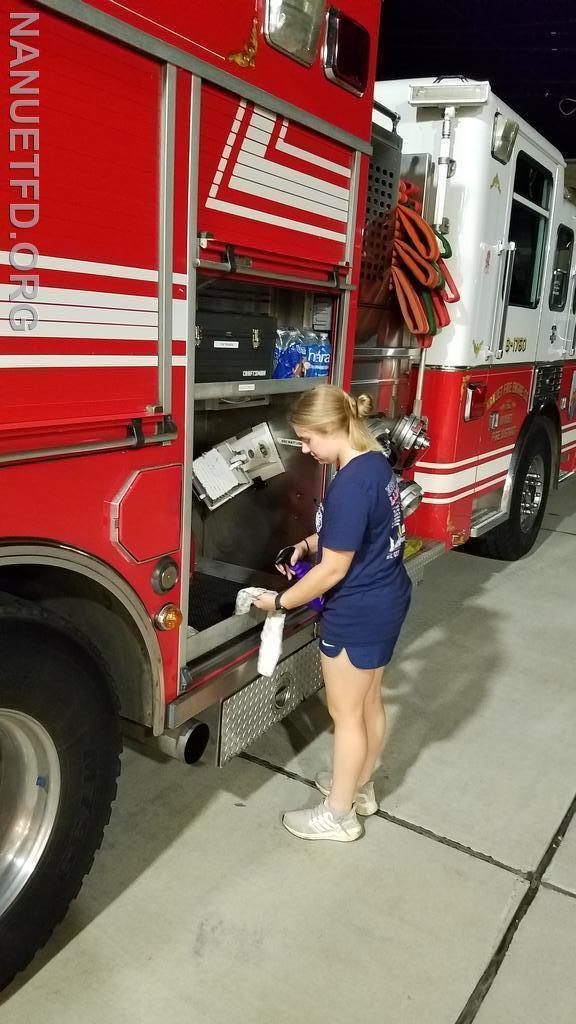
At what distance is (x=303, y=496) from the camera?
3.21 metres

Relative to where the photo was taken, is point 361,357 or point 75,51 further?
point 361,357

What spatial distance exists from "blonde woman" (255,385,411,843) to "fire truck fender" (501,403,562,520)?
2.51 m

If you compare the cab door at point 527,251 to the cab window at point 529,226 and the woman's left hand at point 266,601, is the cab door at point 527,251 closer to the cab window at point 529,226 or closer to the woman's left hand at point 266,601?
the cab window at point 529,226

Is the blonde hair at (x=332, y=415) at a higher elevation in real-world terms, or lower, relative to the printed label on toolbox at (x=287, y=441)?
higher

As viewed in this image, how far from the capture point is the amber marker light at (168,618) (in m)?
2.18

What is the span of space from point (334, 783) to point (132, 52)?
6.81 feet

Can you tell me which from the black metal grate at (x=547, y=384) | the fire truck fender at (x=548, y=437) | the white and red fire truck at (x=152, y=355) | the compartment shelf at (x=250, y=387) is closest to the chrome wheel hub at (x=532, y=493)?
the fire truck fender at (x=548, y=437)

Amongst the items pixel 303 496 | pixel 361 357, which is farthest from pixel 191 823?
pixel 361 357

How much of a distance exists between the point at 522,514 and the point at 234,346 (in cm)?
345

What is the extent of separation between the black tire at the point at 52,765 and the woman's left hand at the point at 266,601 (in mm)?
609

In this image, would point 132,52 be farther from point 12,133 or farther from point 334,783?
point 334,783

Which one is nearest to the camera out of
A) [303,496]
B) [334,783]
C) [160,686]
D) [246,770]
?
[160,686]

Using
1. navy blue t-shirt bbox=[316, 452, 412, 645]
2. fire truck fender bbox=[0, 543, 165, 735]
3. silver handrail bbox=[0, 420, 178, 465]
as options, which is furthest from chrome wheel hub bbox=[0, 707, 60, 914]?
navy blue t-shirt bbox=[316, 452, 412, 645]

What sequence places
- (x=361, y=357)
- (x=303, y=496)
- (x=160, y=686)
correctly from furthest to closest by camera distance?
(x=361, y=357), (x=303, y=496), (x=160, y=686)
